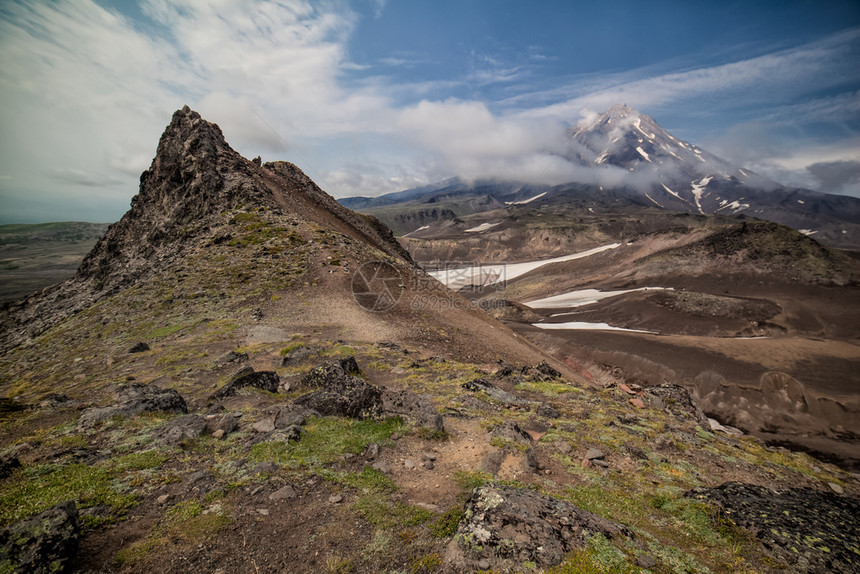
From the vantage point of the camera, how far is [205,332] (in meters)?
22.3

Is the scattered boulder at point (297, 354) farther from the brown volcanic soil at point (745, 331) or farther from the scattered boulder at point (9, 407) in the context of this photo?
the brown volcanic soil at point (745, 331)

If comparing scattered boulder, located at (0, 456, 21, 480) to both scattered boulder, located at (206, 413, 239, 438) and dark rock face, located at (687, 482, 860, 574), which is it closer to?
scattered boulder, located at (206, 413, 239, 438)

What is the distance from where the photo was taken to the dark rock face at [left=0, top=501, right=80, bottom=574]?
4977 millimetres

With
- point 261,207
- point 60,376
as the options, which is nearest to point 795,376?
point 261,207

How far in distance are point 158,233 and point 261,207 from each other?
11498 millimetres

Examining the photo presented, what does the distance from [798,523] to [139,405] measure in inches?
708

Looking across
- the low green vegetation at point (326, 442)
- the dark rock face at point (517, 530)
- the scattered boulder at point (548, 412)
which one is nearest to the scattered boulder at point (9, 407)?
the low green vegetation at point (326, 442)

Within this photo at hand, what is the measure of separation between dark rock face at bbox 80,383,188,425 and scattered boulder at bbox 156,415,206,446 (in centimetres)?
152

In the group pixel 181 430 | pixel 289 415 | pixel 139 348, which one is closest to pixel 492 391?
pixel 289 415

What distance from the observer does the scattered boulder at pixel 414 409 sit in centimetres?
1169

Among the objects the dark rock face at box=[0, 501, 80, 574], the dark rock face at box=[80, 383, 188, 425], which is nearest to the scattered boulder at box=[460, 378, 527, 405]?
the dark rock face at box=[80, 383, 188, 425]

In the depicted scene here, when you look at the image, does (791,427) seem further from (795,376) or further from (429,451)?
(429,451)

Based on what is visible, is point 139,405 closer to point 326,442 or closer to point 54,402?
point 54,402

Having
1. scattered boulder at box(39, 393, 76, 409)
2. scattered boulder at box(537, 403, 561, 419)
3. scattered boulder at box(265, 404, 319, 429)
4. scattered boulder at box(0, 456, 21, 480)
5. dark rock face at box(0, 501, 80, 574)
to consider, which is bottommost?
scattered boulder at box(39, 393, 76, 409)
